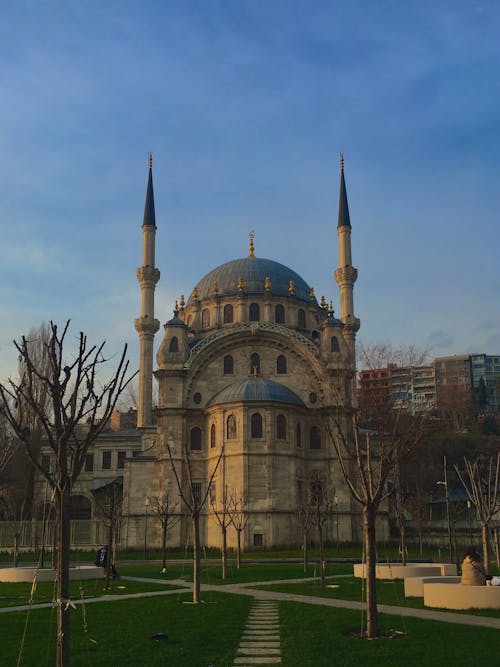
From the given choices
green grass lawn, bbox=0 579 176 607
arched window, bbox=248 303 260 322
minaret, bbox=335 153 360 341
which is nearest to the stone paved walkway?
green grass lawn, bbox=0 579 176 607

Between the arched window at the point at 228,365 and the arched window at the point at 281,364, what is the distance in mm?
3219

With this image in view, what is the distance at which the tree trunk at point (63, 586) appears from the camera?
8.12 m

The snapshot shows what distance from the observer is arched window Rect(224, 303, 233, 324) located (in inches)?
2224

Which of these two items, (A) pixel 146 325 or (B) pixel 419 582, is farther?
(A) pixel 146 325

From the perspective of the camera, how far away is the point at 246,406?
147ft

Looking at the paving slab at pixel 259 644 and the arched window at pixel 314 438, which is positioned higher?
the arched window at pixel 314 438

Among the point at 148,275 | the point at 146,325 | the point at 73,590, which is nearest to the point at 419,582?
the point at 73,590

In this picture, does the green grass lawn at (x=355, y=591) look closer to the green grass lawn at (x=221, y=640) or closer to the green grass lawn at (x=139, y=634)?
the green grass lawn at (x=221, y=640)

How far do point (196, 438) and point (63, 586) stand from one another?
4019 centimetres

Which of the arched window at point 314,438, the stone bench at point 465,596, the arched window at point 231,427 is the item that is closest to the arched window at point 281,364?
the arched window at point 314,438

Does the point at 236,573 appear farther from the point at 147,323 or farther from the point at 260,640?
the point at 147,323

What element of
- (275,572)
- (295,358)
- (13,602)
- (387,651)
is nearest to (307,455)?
(295,358)

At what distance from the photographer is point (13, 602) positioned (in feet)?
57.5

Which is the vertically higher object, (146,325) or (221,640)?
(146,325)
